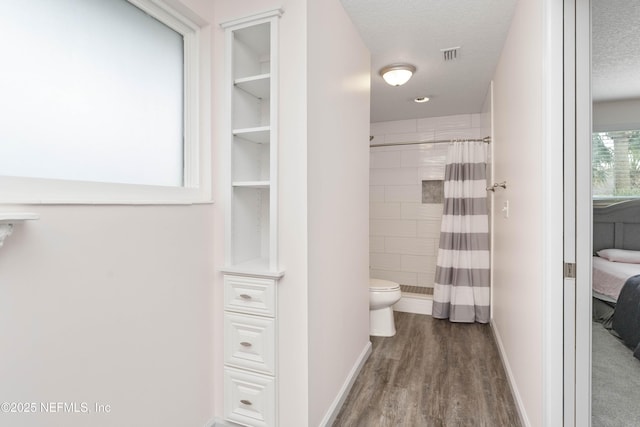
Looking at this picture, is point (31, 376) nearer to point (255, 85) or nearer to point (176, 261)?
point (176, 261)

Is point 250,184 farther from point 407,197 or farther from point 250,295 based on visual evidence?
point 407,197

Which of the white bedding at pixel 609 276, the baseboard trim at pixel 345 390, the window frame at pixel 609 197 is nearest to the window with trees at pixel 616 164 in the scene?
the window frame at pixel 609 197

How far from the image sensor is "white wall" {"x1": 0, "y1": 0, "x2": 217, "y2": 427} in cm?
97

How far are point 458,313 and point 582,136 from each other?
2411mm

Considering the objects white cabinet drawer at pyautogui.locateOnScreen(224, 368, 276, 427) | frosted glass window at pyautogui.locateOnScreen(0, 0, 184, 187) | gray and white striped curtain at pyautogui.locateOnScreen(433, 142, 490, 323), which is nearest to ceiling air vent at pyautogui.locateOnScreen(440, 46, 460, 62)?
gray and white striped curtain at pyautogui.locateOnScreen(433, 142, 490, 323)

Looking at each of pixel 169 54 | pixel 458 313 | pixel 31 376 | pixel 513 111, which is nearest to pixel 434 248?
pixel 458 313

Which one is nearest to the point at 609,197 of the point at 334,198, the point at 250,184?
the point at 334,198

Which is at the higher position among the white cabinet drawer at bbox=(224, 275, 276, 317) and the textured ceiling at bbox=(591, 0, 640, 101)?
the textured ceiling at bbox=(591, 0, 640, 101)

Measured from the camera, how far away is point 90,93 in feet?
4.00

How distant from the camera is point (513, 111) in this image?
2.00m

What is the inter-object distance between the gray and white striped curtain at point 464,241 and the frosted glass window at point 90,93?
2.71m

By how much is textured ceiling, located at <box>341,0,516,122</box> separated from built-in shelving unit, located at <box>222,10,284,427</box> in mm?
670

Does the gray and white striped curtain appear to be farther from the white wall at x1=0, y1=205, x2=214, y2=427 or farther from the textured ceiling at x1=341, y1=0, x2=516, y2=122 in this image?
the white wall at x1=0, y1=205, x2=214, y2=427

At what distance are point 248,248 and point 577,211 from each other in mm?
1544
